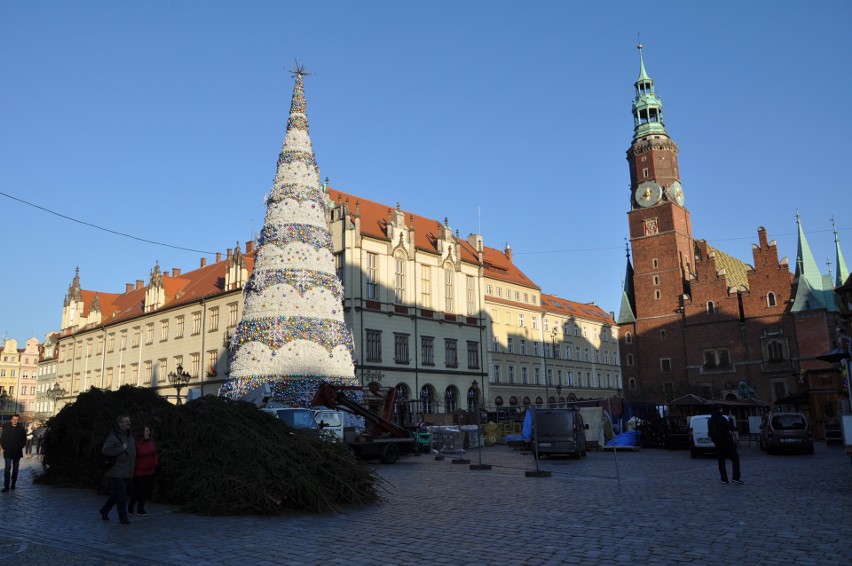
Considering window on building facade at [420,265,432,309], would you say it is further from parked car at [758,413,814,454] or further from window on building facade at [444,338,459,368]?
parked car at [758,413,814,454]

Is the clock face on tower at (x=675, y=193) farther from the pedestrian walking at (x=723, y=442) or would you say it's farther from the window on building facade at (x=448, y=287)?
the pedestrian walking at (x=723, y=442)

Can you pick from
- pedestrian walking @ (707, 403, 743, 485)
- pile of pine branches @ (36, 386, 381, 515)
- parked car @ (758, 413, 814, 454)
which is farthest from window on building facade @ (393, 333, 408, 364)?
pedestrian walking @ (707, 403, 743, 485)

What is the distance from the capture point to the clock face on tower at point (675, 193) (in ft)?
250

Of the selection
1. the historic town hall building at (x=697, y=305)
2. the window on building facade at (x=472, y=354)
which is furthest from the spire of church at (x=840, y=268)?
the window on building facade at (x=472, y=354)

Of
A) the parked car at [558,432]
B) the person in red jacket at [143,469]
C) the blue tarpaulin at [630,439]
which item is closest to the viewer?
the person in red jacket at [143,469]

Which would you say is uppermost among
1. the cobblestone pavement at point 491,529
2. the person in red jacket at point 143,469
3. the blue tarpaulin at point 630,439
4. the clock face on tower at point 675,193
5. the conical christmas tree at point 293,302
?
the clock face on tower at point 675,193

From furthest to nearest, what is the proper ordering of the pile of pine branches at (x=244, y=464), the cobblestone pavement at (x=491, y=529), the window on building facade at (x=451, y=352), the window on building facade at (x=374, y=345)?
the window on building facade at (x=451, y=352), the window on building facade at (x=374, y=345), the pile of pine branches at (x=244, y=464), the cobblestone pavement at (x=491, y=529)

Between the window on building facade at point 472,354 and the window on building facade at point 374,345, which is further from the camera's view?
the window on building facade at point 472,354

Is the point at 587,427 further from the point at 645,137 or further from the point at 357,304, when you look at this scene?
the point at 645,137

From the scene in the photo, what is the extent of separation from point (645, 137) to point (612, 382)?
95.5ft

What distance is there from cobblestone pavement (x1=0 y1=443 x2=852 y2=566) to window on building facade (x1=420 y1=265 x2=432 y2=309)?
37234 millimetres

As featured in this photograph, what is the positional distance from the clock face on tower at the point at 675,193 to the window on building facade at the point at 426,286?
Result: 36.0 metres

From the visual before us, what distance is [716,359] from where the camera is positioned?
222ft

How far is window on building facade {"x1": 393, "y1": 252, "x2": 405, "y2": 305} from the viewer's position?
5038 centimetres
